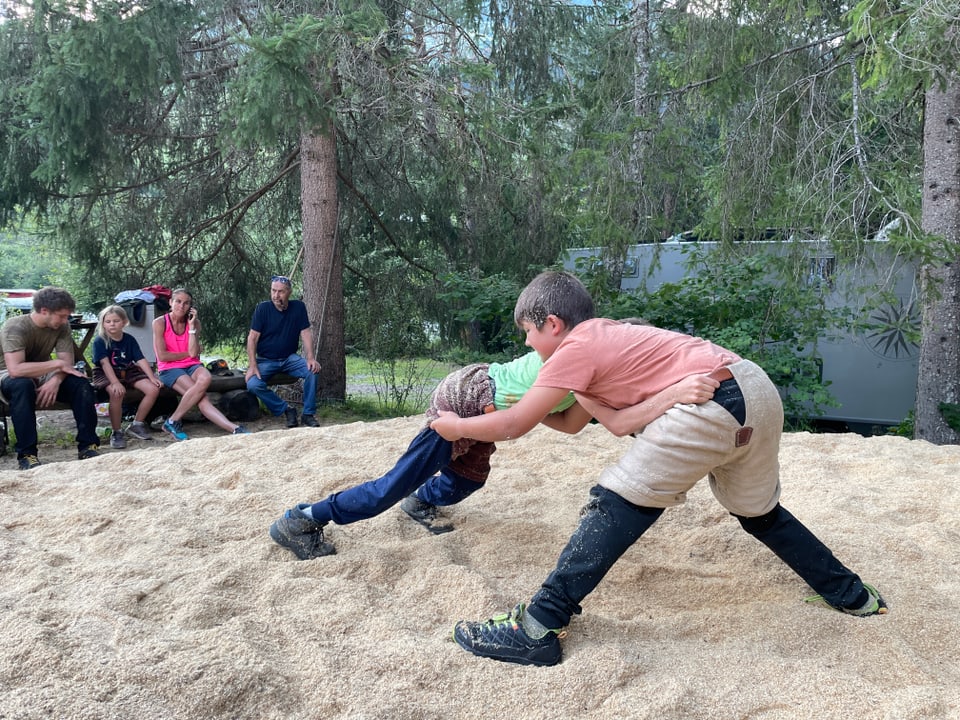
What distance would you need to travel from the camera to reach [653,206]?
293 inches

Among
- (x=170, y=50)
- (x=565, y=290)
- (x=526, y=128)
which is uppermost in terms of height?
(x=170, y=50)

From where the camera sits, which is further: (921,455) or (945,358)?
(945,358)

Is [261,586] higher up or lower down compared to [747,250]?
lower down

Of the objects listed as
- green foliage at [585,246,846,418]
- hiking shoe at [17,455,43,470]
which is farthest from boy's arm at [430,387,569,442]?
green foliage at [585,246,846,418]

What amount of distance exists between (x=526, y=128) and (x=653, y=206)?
4.98ft

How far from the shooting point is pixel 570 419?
2.84 m

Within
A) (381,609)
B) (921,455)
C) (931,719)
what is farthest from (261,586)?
(921,455)

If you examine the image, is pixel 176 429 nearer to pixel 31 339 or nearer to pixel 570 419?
pixel 31 339

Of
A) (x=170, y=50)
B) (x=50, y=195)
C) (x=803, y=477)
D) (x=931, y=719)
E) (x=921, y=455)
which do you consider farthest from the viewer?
(x=50, y=195)

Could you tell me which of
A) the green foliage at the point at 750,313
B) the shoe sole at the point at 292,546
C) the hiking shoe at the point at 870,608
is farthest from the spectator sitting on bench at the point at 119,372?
the hiking shoe at the point at 870,608

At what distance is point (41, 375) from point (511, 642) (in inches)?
178

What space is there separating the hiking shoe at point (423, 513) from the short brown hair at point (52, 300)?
329 centimetres

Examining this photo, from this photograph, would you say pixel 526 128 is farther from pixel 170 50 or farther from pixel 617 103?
pixel 170 50

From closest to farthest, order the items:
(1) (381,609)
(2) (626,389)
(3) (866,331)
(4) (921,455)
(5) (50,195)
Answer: (2) (626,389), (1) (381,609), (4) (921,455), (3) (866,331), (5) (50,195)
